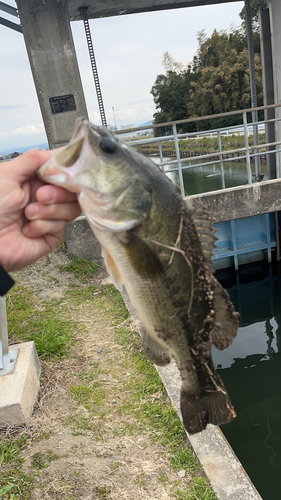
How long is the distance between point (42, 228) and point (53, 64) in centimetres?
809

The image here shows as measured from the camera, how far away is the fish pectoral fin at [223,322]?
190cm

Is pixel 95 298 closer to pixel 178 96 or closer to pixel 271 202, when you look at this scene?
pixel 271 202

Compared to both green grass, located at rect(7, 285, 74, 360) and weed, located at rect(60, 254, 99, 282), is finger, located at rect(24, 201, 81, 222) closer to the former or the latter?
green grass, located at rect(7, 285, 74, 360)

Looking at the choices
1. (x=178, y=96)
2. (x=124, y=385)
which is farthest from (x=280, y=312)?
(x=178, y=96)

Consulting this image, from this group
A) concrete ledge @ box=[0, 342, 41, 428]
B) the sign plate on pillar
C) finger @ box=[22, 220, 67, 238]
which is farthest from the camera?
the sign plate on pillar

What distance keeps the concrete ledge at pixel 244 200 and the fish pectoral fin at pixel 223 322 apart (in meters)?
7.00

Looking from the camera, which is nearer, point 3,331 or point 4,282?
point 4,282

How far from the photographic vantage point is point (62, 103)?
8.96m

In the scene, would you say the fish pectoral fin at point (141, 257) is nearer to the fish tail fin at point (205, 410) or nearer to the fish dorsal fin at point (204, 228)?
the fish dorsal fin at point (204, 228)

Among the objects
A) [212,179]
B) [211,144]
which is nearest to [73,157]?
[212,179]

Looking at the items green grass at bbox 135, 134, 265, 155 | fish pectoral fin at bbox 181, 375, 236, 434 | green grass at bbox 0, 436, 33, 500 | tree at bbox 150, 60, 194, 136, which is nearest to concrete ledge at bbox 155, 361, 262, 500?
green grass at bbox 0, 436, 33, 500

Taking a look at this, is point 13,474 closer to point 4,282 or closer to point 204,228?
point 4,282

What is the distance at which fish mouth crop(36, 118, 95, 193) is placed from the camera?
63.2 inches

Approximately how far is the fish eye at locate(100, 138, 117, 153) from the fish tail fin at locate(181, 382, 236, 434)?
1.30 metres
